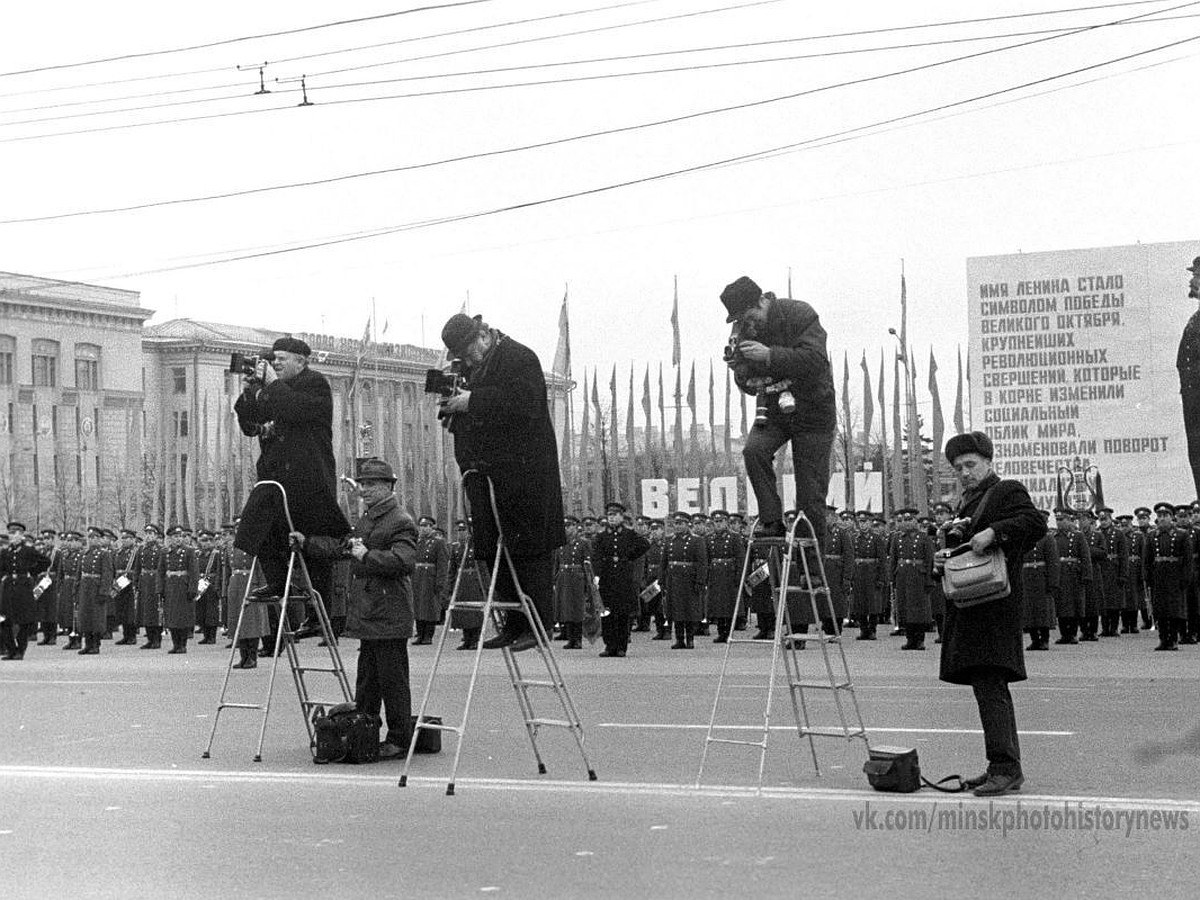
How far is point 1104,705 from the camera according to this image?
1429 cm

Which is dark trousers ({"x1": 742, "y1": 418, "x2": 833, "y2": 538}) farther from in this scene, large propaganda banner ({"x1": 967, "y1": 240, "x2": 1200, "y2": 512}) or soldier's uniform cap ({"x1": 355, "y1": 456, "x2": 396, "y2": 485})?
large propaganda banner ({"x1": 967, "y1": 240, "x2": 1200, "y2": 512})

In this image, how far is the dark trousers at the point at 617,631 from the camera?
78.7 feet

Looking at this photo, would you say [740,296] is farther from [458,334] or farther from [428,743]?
[428,743]

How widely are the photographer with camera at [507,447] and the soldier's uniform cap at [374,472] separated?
1.50m

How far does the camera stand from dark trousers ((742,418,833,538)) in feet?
33.2

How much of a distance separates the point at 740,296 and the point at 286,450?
11.0ft

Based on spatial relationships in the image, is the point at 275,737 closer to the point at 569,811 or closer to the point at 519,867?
the point at 569,811

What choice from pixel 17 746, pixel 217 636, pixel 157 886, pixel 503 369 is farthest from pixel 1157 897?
pixel 217 636

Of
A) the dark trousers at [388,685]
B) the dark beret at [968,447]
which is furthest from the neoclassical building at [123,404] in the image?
the dark beret at [968,447]

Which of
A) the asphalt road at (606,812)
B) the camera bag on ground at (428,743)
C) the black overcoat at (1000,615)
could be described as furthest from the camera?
the camera bag on ground at (428,743)

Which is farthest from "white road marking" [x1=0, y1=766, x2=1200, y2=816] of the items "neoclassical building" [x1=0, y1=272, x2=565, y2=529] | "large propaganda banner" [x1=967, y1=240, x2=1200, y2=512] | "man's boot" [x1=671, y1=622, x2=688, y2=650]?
"neoclassical building" [x1=0, y1=272, x2=565, y2=529]

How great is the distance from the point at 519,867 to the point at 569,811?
1.48m

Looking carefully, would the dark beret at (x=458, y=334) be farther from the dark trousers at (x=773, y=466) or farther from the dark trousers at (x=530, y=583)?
the dark trousers at (x=773, y=466)

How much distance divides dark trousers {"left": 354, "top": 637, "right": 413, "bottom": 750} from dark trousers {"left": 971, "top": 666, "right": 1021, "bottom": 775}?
364cm
